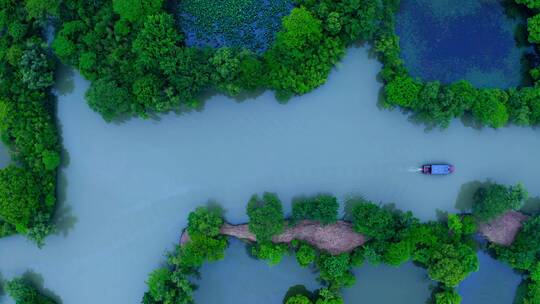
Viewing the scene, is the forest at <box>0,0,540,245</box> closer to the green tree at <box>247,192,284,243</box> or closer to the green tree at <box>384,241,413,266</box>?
the green tree at <box>247,192,284,243</box>

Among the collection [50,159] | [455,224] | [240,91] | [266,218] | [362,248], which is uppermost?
[240,91]

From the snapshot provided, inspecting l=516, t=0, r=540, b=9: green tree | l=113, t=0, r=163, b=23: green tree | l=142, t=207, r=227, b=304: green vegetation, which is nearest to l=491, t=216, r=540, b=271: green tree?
l=516, t=0, r=540, b=9: green tree

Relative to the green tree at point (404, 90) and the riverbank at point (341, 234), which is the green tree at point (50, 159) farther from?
the green tree at point (404, 90)

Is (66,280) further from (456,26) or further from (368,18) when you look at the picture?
(456,26)

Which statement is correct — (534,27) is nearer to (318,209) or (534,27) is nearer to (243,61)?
(318,209)

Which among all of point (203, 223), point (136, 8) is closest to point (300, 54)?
point (136, 8)
